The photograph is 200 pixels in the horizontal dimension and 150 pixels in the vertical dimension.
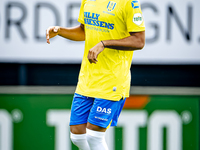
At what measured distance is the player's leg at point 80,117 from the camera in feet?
8.31

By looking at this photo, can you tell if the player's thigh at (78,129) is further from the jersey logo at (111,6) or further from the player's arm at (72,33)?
the jersey logo at (111,6)

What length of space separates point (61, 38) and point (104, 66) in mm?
1837

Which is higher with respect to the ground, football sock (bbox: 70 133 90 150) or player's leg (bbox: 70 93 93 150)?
player's leg (bbox: 70 93 93 150)


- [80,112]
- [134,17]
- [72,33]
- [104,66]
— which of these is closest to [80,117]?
[80,112]

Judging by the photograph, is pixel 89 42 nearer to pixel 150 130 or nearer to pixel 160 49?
pixel 150 130

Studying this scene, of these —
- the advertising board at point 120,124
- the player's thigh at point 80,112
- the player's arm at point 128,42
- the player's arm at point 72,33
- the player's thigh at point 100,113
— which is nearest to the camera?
the player's arm at point 128,42

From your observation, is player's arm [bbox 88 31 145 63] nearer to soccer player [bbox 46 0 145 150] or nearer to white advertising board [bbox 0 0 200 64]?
soccer player [bbox 46 0 145 150]

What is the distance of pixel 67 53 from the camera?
165 inches

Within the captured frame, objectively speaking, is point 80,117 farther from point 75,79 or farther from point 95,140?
point 75,79

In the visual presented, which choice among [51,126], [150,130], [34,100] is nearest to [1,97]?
[34,100]

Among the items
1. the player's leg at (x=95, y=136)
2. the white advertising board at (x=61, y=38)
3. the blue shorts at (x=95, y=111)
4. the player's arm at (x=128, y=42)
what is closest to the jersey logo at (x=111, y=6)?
the player's arm at (x=128, y=42)

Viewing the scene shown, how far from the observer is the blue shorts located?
7.96 feet

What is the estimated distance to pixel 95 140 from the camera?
2.45 metres

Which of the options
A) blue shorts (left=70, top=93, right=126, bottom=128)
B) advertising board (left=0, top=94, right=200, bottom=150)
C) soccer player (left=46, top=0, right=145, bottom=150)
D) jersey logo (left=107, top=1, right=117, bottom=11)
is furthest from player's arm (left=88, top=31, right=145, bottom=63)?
advertising board (left=0, top=94, right=200, bottom=150)
